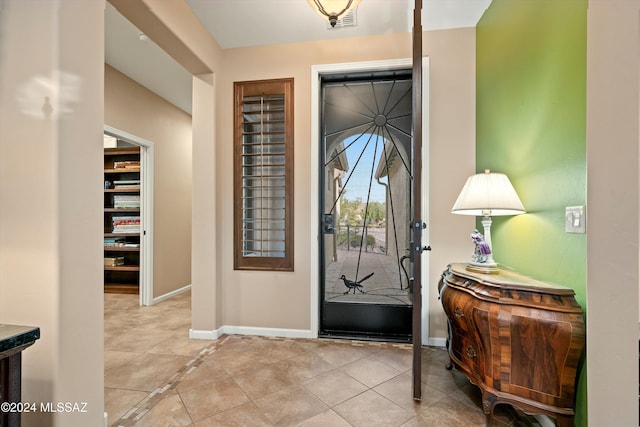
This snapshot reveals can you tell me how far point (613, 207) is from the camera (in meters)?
0.55

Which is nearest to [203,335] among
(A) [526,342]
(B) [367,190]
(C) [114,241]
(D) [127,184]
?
(B) [367,190]

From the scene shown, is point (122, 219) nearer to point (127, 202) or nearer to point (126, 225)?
point (126, 225)

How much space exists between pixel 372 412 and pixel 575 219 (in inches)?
59.4

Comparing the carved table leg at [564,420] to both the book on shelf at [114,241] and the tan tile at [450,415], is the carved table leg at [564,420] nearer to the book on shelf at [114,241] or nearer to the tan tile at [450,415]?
the tan tile at [450,415]

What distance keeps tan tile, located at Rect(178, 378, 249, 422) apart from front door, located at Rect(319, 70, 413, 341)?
109 centimetres

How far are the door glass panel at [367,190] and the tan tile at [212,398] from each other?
3.88ft

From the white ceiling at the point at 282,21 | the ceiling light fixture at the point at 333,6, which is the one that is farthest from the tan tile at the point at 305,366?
the white ceiling at the point at 282,21

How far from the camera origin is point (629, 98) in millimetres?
506

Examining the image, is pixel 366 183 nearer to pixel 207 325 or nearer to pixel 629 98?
pixel 207 325

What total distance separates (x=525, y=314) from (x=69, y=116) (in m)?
2.36

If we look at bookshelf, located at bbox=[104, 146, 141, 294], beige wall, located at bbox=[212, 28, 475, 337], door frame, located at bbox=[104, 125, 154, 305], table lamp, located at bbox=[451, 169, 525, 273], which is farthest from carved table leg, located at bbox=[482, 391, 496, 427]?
bookshelf, located at bbox=[104, 146, 141, 294]

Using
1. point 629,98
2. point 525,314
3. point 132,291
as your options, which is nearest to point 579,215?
point 525,314

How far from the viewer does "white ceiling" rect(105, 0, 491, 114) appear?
89.0 inches

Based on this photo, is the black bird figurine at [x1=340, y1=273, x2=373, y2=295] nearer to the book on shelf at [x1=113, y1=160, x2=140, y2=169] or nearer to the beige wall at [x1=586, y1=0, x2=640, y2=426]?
the beige wall at [x1=586, y1=0, x2=640, y2=426]
